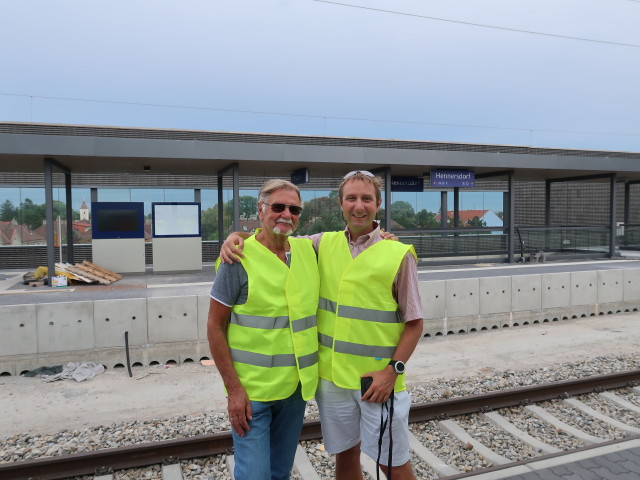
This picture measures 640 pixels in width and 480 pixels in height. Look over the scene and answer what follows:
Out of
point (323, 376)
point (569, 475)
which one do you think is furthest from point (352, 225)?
point (569, 475)

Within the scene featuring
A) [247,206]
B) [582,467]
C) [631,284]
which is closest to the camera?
[582,467]

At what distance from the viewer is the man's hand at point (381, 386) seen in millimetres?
2559

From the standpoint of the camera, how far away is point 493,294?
10859 mm

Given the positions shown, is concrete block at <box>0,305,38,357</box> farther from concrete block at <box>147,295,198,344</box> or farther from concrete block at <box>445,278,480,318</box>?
concrete block at <box>445,278,480,318</box>

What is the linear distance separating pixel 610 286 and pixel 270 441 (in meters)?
12.3

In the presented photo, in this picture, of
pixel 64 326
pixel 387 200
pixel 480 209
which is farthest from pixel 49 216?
pixel 480 209

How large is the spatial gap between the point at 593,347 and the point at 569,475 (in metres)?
6.03

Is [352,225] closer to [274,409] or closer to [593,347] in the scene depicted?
[274,409]

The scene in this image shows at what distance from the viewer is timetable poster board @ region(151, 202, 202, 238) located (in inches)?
552

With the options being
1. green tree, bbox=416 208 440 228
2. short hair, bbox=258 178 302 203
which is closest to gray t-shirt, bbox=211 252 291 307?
short hair, bbox=258 178 302 203

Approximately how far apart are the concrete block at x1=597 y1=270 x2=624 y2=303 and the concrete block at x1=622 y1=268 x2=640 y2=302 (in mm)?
154

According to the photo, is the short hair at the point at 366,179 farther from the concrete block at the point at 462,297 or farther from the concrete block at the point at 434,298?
the concrete block at the point at 462,297

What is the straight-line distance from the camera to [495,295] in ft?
35.7

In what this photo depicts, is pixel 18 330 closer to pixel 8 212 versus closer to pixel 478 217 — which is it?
pixel 8 212
